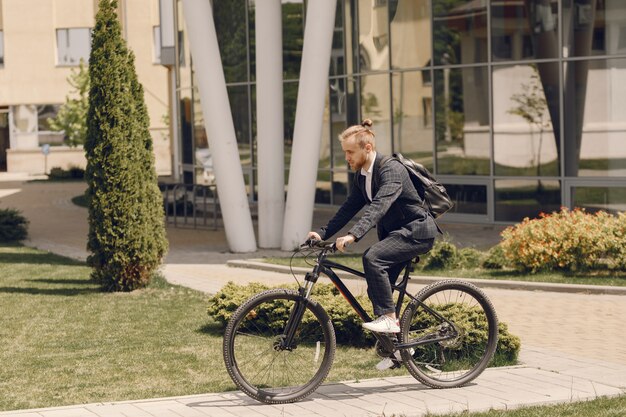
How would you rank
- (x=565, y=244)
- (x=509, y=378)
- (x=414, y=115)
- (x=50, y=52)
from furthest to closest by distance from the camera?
(x=50, y=52) < (x=414, y=115) < (x=565, y=244) < (x=509, y=378)

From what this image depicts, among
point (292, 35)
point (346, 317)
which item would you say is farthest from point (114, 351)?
point (292, 35)

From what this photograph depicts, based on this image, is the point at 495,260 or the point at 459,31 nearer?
the point at 495,260

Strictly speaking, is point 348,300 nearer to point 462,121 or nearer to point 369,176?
point 369,176

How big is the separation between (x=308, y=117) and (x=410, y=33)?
7.14 meters

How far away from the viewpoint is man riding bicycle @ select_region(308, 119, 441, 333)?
8.14 metres

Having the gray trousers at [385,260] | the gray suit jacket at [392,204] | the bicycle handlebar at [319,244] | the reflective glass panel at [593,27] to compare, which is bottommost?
the gray trousers at [385,260]

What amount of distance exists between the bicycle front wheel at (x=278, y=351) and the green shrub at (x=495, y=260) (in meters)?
8.67

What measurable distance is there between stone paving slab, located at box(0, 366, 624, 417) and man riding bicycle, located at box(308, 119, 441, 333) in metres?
0.50

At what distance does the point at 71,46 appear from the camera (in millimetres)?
66062

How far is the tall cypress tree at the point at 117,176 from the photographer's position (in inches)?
590

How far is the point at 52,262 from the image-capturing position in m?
19.9

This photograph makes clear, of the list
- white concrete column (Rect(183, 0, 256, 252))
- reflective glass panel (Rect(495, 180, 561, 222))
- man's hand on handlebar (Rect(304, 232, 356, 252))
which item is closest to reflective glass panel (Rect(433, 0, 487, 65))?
reflective glass panel (Rect(495, 180, 561, 222))

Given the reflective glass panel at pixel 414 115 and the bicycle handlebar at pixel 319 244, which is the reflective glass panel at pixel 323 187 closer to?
the reflective glass panel at pixel 414 115

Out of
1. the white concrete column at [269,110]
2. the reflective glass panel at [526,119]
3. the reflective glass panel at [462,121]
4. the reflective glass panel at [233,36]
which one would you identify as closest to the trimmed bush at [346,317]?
the white concrete column at [269,110]
